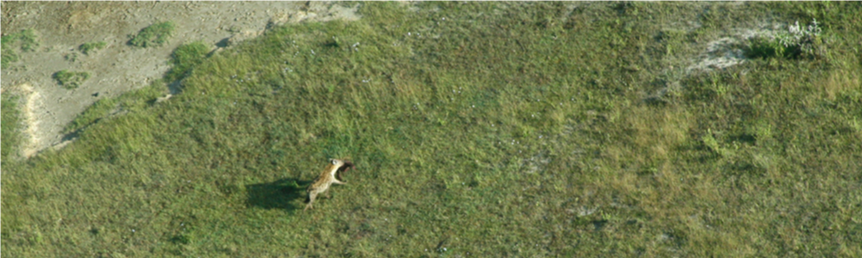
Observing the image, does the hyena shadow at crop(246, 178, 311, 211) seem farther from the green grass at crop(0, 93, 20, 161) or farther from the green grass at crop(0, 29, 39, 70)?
the green grass at crop(0, 29, 39, 70)

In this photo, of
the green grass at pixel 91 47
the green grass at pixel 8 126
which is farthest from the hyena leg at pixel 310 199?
the green grass at pixel 91 47

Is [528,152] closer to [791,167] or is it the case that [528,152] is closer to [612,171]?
[612,171]

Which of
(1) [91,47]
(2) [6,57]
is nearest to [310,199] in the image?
(1) [91,47]

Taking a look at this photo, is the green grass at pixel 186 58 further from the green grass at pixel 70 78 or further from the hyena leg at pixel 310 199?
the hyena leg at pixel 310 199

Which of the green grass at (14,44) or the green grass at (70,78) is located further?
the green grass at (14,44)

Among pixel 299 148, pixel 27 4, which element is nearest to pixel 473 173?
pixel 299 148
